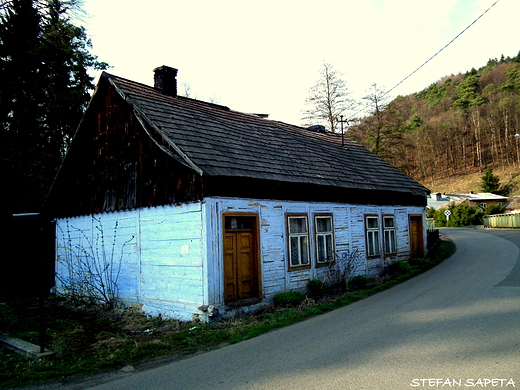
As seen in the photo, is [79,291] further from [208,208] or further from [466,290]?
[466,290]

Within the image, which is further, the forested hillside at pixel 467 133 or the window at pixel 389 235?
the forested hillside at pixel 467 133

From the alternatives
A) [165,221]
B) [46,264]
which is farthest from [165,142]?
[46,264]

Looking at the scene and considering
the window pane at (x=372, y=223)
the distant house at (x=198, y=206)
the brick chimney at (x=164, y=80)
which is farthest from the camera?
the window pane at (x=372, y=223)

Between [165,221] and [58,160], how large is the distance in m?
12.4

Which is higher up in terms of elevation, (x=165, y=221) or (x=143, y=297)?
(x=165, y=221)

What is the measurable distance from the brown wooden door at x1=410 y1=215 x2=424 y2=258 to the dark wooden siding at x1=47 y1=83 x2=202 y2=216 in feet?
39.9

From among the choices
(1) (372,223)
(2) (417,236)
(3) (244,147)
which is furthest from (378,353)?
(2) (417,236)

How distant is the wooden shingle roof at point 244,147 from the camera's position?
1007cm

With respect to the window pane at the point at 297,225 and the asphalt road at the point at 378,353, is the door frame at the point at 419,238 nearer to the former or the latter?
the window pane at the point at 297,225

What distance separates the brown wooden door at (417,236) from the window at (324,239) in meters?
6.56

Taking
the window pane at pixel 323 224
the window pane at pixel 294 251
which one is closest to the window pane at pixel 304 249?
the window pane at pixel 294 251

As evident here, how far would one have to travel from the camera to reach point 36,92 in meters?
20.0

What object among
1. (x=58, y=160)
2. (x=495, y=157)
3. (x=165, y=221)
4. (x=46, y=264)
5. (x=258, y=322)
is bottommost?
(x=258, y=322)

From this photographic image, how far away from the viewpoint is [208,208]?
9.18 meters
